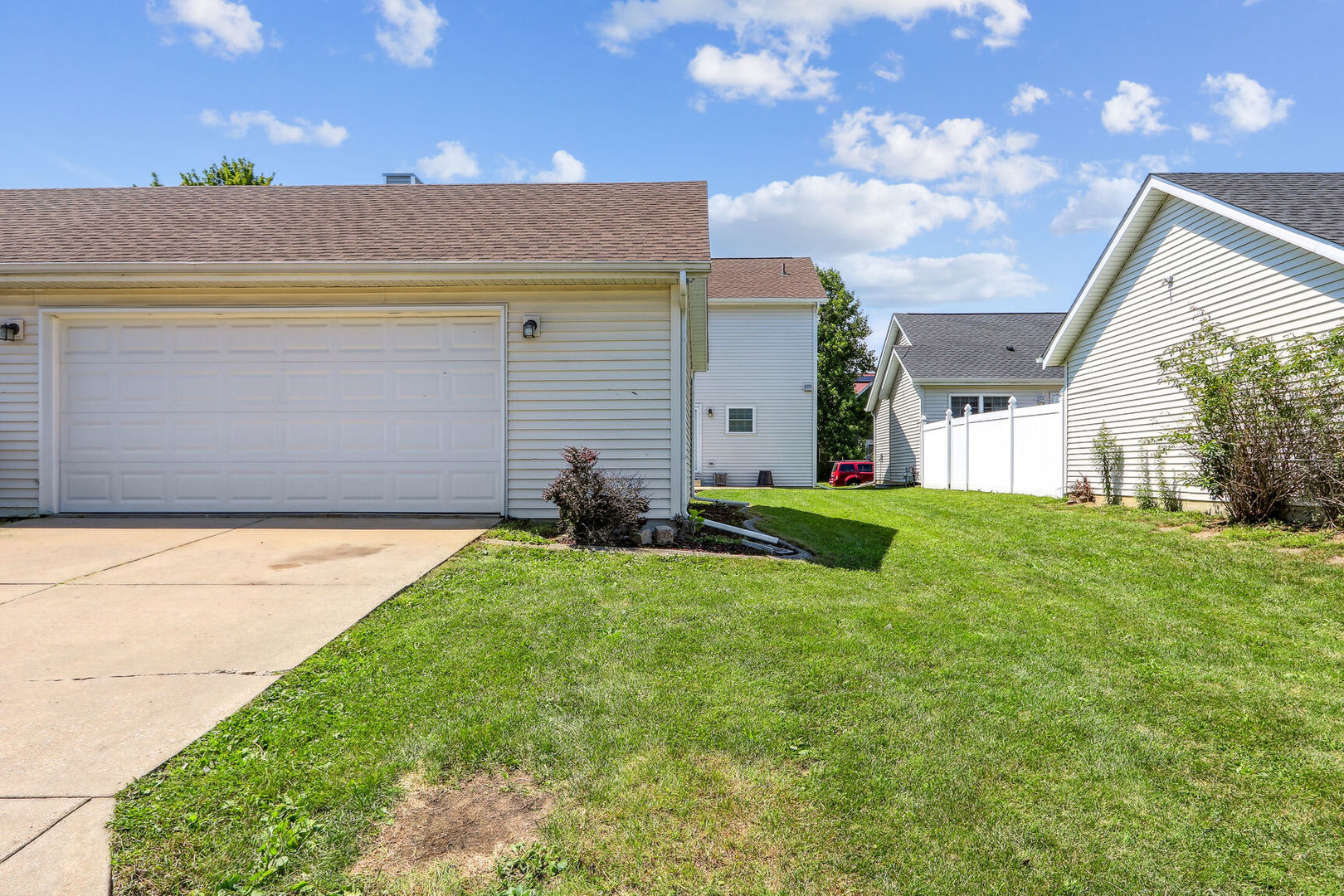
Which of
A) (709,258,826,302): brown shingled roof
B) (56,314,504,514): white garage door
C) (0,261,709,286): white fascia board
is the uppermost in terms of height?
(709,258,826,302): brown shingled roof

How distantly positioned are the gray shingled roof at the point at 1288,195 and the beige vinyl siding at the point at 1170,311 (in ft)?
0.96

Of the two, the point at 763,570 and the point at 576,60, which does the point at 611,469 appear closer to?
the point at 763,570

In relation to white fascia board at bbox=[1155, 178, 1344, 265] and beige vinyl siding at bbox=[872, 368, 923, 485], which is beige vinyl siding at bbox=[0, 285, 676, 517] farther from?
beige vinyl siding at bbox=[872, 368, 923, 485]

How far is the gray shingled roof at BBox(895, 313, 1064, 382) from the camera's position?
21797 mm

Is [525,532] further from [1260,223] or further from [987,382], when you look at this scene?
[987,382]

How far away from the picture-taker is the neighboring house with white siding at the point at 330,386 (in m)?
8.37

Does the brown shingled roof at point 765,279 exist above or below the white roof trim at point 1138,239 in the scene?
above

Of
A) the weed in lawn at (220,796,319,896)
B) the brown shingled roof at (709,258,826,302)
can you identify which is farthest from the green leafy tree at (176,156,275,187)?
the weed in lawn at (220,796,319,896)

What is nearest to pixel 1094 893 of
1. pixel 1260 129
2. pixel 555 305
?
pixel 555 305

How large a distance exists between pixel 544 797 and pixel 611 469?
599 centimetres

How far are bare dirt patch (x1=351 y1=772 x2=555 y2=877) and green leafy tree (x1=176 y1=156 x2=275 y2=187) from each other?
30.0m

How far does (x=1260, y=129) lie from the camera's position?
13.8 meters

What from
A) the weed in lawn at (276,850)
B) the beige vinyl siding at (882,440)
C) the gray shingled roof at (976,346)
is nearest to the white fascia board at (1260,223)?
the weed in lawn at (276,850)

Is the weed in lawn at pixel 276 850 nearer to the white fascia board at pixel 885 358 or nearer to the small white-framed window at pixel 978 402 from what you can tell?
the small white-framed window at pixel 978 402
